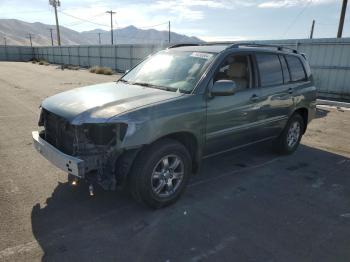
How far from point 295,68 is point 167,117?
340cm

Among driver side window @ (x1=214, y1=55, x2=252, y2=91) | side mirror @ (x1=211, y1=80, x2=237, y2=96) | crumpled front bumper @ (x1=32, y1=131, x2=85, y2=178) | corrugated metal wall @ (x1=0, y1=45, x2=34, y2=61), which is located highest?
driver side window @ (x1=214, y1=55, x2=252, y2=91)

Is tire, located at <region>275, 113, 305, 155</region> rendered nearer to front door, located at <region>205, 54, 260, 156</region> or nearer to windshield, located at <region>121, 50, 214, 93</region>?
front door, located at <region>205, 54, 260, 156</region>

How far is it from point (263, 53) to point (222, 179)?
6.92ft

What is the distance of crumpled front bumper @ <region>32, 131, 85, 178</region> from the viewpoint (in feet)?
10.9

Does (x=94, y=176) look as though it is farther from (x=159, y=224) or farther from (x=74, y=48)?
(x=74, y=48)

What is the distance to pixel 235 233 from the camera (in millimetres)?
3482

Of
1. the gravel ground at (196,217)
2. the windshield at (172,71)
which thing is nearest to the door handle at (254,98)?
the windshield at (172,71)

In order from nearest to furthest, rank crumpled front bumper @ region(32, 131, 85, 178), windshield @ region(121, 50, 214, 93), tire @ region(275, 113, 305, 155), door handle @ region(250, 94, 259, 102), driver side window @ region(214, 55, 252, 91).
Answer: crumpled front bumper @ region(32, 131, 85, 178), windshield @ region(121, 50, 214, 93), driver side window @ region(214, 55, 252, 91), door handle @ region(250, 94, 259, 102), tire @ region(275, 113, 305, 155)

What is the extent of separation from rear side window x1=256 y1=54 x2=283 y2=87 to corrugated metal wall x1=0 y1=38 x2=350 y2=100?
10.3 m

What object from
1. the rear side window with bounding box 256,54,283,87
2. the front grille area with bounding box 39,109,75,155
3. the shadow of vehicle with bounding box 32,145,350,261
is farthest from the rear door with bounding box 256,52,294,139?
the front grille area with bounding box 39,109,75,155

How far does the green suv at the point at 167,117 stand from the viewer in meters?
3.46

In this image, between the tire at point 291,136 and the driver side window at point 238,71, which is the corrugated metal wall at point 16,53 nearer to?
the tire at point 291,136

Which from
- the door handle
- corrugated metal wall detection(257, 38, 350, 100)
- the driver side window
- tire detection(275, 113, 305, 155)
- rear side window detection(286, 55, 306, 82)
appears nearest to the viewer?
the driver side window

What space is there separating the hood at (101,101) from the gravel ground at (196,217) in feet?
3.78
